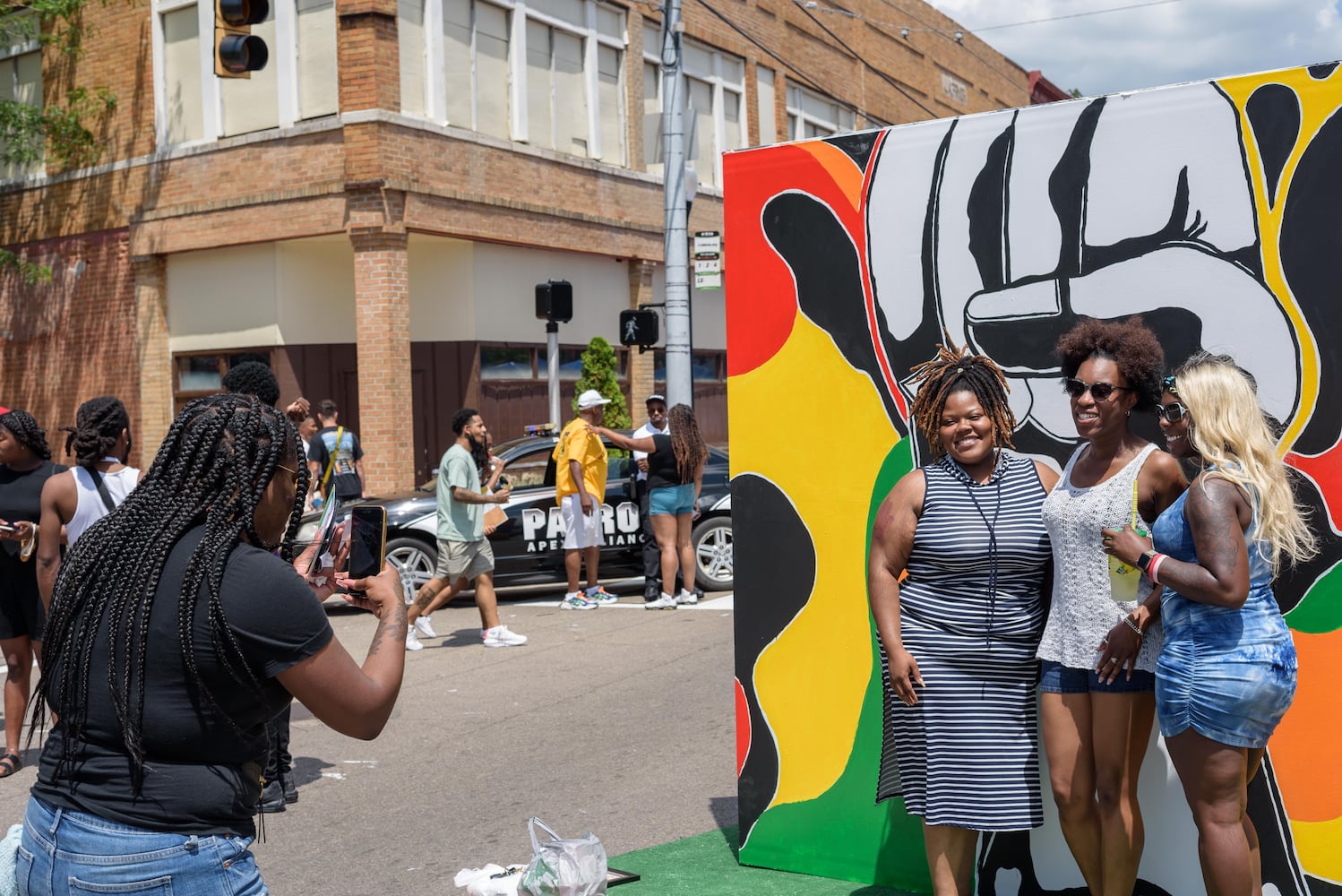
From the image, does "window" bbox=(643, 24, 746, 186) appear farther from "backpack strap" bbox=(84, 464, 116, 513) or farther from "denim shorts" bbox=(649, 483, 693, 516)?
"backpack strap" bbox=(84, 464, 116, 513)

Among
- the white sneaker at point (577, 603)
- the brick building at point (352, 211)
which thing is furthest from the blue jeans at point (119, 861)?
the brick building at point (352, 211)

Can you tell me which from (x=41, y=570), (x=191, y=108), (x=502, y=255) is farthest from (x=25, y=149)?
(x=41, y=570)

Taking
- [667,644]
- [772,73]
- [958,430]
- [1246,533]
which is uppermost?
[772,73]

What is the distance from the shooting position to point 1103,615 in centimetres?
400

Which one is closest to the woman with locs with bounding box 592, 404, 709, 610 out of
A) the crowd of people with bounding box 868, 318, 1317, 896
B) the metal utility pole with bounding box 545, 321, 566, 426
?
the metal utility pole with bounding box 545, 321, 566, 426

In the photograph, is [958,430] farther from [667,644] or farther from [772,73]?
[772,73]

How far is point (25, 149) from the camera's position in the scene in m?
20.6

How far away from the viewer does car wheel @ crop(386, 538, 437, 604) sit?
39.8 ft

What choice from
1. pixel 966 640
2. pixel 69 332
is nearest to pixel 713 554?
pixel 966 640

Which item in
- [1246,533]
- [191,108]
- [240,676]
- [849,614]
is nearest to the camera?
[240,676]

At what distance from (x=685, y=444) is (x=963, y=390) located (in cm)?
775

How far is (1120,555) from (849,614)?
1.29 metres

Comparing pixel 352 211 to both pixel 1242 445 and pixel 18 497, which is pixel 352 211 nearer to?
pixel 18 497

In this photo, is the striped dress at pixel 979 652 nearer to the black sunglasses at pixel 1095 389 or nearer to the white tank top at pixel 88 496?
the black sunglasses at pixel 1095 389
